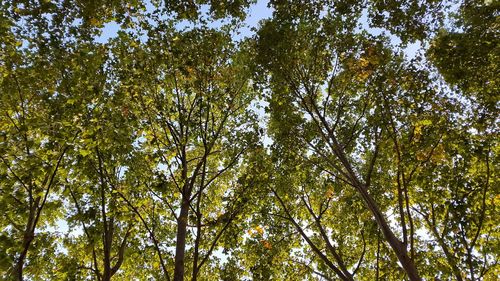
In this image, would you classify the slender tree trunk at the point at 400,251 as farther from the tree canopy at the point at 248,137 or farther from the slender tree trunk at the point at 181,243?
the slender tree trunk at the point at 181,243

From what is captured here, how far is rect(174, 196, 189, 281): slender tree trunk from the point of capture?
934 cm

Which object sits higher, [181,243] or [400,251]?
[181,243]

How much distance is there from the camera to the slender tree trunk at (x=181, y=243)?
9344 mm

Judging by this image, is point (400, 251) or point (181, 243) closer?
point (181, 243)

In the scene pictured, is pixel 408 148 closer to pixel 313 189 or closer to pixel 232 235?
pixel 313 189

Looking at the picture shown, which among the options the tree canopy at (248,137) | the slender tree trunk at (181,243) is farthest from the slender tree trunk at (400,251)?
the slender tree trunk at (181,243)

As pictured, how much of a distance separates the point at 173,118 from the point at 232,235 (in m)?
5.10

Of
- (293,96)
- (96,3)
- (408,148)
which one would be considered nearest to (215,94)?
(293,96)

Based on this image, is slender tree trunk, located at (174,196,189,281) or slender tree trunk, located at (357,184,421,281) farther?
slender tree trunk, located at (357,184,421,281)

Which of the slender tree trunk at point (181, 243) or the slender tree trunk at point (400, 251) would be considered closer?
the slender tree trunk at point (181, 243)

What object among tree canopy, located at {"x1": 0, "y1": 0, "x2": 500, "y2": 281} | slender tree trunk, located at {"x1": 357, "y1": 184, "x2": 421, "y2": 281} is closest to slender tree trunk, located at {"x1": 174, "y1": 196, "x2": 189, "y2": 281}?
tree canopy, located at {"x1": 0, "y1": 0, "x2": 500, "y2": 281}

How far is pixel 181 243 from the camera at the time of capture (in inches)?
404

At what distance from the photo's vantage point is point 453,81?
1106 cm

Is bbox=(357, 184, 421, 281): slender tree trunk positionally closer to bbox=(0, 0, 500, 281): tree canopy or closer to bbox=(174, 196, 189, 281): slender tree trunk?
bbox=(0, 0, 500, 281): tree canopy
